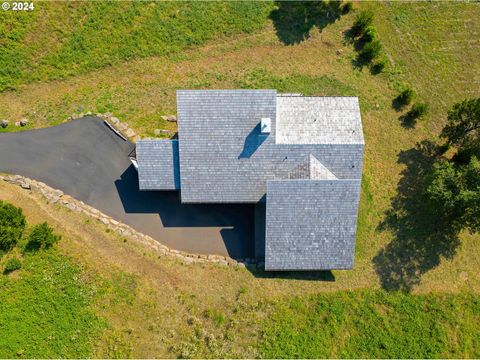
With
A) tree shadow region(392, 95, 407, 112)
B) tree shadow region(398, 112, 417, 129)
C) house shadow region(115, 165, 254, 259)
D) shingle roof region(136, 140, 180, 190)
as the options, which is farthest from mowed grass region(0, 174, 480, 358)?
tree shadow region(392, 95, 407, 112)

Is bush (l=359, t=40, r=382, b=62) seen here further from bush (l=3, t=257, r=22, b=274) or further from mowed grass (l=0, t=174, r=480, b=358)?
bush (l=3, t=257, r=22, b=274)

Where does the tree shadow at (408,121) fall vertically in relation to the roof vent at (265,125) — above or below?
below

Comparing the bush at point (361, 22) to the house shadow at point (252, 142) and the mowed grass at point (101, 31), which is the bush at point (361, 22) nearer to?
the mowed grass at point (101, 31)

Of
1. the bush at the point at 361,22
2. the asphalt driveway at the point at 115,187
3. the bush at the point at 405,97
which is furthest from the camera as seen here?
the bush at the point at 361,22

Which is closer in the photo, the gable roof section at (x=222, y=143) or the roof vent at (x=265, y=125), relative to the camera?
the roof vent at (x=265, y=125)

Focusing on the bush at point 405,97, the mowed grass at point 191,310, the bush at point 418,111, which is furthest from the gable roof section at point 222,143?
the bush at point 418,111

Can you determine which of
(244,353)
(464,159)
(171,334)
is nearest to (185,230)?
(171,334)

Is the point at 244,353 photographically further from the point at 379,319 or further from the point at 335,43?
the point at 335,43
